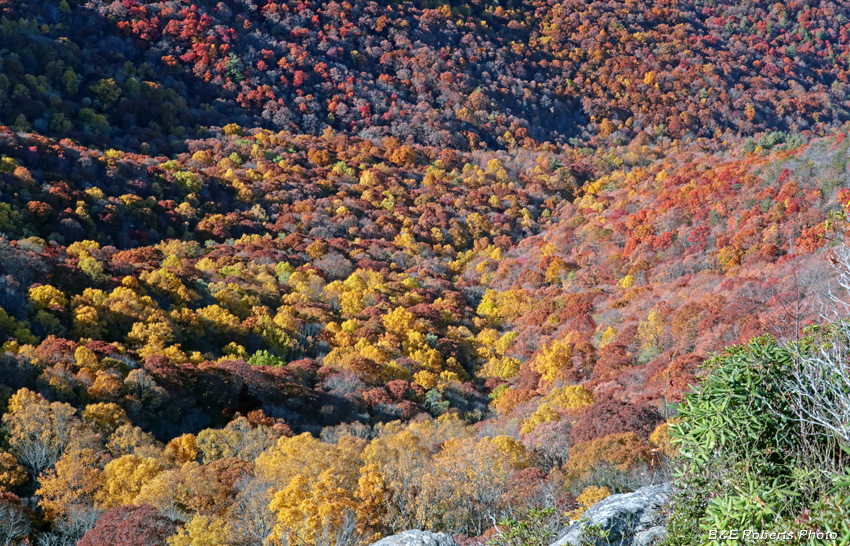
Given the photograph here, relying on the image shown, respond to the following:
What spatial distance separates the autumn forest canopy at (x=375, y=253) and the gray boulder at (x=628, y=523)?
3.32ft

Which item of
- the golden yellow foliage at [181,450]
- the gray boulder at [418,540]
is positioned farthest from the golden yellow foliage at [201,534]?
the golden yellow foliage at [181,450]

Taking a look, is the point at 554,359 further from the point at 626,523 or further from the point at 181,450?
the point at 626,523

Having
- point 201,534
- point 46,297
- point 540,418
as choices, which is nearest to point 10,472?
point 201,534

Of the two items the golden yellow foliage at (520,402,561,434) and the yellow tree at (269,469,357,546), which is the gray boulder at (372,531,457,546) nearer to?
the yellow tree at (269,469,357,546)

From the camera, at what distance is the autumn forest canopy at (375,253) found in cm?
1603

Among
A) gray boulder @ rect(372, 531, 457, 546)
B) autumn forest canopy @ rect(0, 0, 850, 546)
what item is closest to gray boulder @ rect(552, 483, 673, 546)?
autumn forest canopy @ rect(0, 0, 850, 546)

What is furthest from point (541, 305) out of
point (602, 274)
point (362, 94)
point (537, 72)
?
point (537, 72)

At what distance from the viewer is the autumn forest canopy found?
16.0m

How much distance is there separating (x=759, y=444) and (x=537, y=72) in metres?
85.0

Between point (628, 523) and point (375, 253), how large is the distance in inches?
1582

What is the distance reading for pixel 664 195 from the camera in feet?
150

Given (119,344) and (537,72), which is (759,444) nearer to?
(119,344)

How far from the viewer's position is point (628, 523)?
8.01m

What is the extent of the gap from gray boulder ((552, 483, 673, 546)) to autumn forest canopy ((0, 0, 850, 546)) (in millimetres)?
1011
